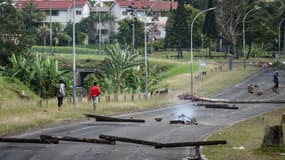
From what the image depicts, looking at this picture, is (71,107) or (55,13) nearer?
(71,107)

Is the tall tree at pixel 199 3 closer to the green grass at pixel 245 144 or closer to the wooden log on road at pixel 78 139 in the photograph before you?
the green grass at pixel 245 144

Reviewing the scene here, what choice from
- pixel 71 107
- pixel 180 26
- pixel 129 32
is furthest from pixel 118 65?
pixel 129 32

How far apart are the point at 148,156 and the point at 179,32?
95620mm

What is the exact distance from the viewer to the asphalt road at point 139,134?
2047cm

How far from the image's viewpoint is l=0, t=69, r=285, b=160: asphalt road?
2047 cm

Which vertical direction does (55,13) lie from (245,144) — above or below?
above

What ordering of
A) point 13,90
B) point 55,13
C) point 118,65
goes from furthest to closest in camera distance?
1. point 55,13
2. point 118,65
3. point 13,90

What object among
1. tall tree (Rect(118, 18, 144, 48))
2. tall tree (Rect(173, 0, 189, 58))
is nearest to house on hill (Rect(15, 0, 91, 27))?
tall tree (Rect(118, 18, 144, 48))

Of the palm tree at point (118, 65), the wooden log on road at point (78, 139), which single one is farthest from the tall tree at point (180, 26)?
the wooden log on road at point (78, 139)

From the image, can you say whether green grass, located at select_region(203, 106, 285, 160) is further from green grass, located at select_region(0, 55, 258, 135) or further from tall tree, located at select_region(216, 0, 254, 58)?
tall tree, located at select_region(216, 0, 254, 58)

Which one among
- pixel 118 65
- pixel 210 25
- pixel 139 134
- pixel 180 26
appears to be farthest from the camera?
pixel 180 26

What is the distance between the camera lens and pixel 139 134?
27141 mm

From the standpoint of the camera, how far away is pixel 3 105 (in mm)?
38594

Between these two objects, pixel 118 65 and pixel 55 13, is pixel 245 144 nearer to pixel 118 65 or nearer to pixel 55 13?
pixel 118 65
